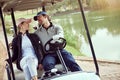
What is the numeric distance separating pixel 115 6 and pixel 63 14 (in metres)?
5.48

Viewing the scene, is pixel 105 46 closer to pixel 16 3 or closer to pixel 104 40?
pixel 104 40

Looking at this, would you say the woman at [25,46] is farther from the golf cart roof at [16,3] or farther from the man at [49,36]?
the golf cart roof at [16,3]

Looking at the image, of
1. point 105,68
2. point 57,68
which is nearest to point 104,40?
point 105,68

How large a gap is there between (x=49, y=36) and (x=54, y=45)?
294 millimetres

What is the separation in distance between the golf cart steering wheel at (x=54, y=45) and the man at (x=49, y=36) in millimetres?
62

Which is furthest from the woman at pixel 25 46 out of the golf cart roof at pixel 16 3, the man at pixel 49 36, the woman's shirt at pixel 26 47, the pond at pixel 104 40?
the pond at pixel 104 40

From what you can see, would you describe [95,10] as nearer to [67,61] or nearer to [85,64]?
[85,64]

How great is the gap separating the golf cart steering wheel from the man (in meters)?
0.06

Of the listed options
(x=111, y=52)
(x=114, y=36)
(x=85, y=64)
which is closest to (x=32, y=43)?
(x=85, y=64)

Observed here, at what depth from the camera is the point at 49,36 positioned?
548 centimetres

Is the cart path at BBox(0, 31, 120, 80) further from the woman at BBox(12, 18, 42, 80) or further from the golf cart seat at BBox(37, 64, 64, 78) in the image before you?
the woman at BBox(12, 18, 42, 80)

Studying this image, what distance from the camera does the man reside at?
5.24m

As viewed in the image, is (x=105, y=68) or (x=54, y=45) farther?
(x=105, y=68)

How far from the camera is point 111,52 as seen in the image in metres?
14.2
